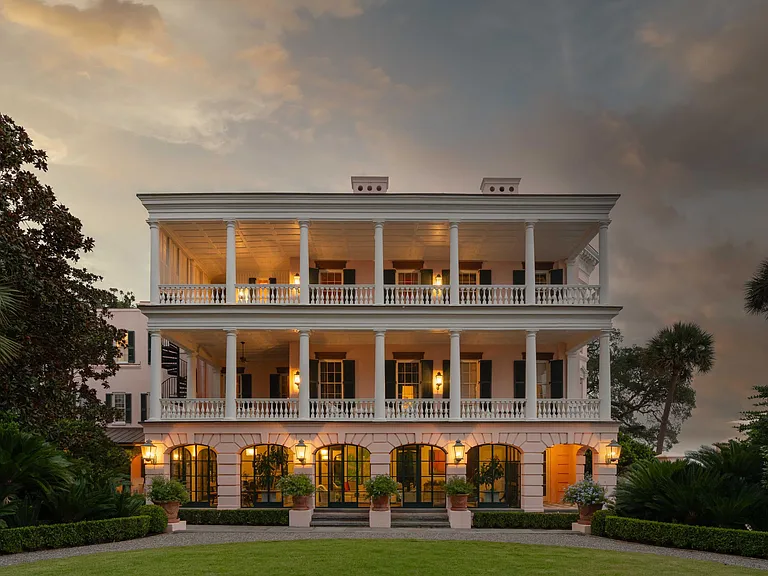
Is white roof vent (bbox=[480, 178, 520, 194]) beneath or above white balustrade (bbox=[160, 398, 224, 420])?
above

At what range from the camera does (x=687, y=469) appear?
19250mm

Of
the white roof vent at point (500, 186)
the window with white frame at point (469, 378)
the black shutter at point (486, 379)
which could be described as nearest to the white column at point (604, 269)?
the white roof vent at point (500, 186)

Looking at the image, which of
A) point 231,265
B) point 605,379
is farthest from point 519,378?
point 231,265

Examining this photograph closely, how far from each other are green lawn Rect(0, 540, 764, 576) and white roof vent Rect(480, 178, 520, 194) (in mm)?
15364

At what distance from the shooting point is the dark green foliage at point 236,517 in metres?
24.3

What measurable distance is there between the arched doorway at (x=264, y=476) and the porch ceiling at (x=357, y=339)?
4.46m

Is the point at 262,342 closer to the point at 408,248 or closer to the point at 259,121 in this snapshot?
the point at 408,248

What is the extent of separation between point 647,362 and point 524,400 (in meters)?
14.1

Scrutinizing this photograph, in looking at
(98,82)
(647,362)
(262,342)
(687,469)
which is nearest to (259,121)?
(98,82)

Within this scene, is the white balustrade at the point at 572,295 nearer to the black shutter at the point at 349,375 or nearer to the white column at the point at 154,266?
the black shutter at the point at 349,375

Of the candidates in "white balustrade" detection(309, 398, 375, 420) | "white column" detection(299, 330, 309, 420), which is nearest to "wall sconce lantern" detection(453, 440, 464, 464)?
"white balustrade" detection(309, 398, 375, 420)

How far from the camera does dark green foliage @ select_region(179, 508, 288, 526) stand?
24.3 meters

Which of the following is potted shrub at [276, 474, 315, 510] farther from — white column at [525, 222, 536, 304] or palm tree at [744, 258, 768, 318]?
palm tree at [744, 258, 768, 318]

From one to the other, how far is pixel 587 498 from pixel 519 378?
27.5 ft
